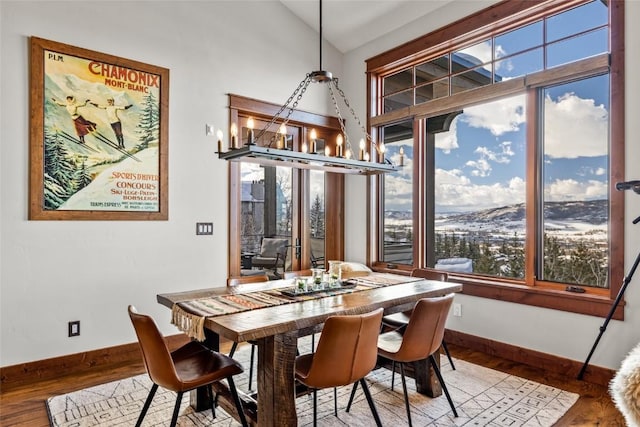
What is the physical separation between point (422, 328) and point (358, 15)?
3.68 metres

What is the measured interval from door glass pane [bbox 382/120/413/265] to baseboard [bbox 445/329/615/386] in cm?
101

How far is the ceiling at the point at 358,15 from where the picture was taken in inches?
168

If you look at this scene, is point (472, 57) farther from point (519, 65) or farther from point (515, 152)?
point (515, 152)

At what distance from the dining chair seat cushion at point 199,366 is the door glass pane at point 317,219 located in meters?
2.67

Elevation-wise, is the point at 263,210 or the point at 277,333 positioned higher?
the point at 263,210

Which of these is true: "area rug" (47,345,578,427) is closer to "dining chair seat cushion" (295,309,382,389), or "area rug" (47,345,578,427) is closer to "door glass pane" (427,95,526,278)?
"dining chair seat cushion" (295,309,382,389)

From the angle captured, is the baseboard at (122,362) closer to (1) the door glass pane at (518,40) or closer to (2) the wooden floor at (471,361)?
(2) the wooden floor at (471,361)

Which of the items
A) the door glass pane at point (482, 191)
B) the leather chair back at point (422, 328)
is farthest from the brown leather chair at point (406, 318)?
the door glass pane at point (482, 191)

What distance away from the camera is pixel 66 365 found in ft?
10.6

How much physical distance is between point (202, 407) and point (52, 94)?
2652mm

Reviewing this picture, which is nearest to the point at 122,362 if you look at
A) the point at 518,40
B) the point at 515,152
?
the point at 515,152

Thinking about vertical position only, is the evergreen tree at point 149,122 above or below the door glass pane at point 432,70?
below

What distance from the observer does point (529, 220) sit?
3496mm

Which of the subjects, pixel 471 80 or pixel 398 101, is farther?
pixel 398 101
